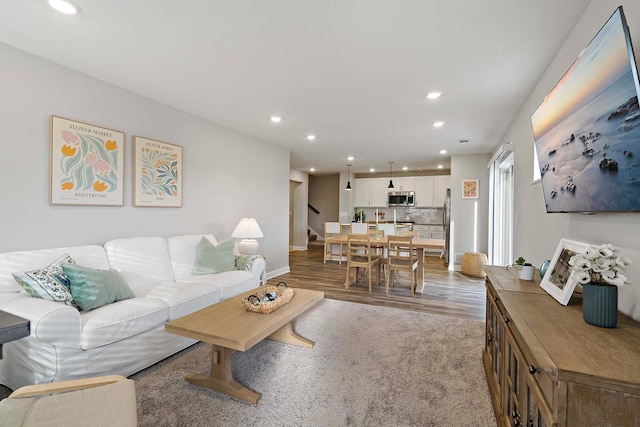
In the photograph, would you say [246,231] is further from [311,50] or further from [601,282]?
[601,282]

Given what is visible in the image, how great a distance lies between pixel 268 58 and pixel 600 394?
265cm

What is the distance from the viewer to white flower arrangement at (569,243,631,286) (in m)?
1.09

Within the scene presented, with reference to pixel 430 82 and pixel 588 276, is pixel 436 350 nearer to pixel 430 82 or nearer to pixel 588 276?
pixel 588 276

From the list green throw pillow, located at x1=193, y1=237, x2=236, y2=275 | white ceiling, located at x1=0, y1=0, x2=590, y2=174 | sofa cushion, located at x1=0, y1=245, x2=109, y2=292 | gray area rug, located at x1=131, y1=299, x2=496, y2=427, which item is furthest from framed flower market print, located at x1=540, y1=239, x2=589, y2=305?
sofa cushion, located at x1=0, y1=245, x2=109, y2=292

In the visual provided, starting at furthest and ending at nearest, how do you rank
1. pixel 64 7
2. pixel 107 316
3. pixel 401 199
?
1. pixel 401 199
2. pixel 107 316
3. pixel 64 7

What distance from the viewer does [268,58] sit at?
7.80 ft

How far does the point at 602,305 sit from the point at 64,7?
319 centimetres

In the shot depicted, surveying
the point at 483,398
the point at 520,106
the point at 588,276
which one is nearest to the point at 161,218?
the point at 483,398

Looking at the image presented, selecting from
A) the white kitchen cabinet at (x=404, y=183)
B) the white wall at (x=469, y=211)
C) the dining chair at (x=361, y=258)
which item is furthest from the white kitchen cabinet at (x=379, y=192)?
the dining chair at (x=361, y=258)

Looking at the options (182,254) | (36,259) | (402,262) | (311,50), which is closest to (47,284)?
(36,259)

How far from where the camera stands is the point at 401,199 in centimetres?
871

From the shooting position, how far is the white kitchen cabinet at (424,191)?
8422 millimetres

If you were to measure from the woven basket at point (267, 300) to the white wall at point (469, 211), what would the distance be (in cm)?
479

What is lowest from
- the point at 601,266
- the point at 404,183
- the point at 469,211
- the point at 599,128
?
the point at 601,266
